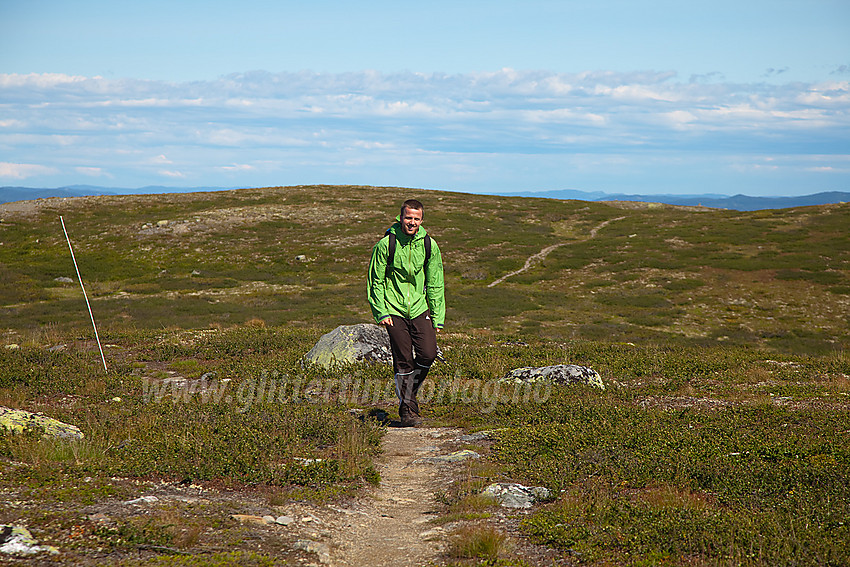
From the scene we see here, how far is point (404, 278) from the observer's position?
31.7 ft

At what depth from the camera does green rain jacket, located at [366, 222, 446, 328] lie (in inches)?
375

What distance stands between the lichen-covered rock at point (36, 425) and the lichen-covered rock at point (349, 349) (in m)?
6.74

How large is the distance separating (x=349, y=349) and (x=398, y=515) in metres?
8.77

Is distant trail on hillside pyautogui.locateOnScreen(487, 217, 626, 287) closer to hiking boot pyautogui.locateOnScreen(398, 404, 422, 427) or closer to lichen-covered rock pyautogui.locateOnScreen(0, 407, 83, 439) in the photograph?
hiking boot pyautogui.locateOnScreen(398, 404, 422, 427)

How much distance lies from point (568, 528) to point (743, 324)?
32.3 m

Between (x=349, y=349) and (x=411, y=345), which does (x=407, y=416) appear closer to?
(x=411, y=345)

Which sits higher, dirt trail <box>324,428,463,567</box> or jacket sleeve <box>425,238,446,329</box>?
jacket sleeve <box>425,238,446,329</box>

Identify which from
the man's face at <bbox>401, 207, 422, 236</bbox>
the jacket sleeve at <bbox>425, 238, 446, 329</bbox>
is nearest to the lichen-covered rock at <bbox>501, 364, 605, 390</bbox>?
the jacket sleeve at <bbox>425, 238, 446, 329</bbox>

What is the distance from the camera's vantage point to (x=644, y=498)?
6.58 meters

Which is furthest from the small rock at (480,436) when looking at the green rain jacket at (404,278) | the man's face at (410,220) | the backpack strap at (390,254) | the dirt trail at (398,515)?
the man's face at (410,220)

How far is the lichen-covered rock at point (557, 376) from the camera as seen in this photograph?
13016 mm

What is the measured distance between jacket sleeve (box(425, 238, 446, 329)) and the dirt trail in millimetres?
2063

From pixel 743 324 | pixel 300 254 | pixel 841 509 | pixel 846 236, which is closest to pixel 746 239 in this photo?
pixel 846 236

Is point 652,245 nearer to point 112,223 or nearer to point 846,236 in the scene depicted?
point 846,236
